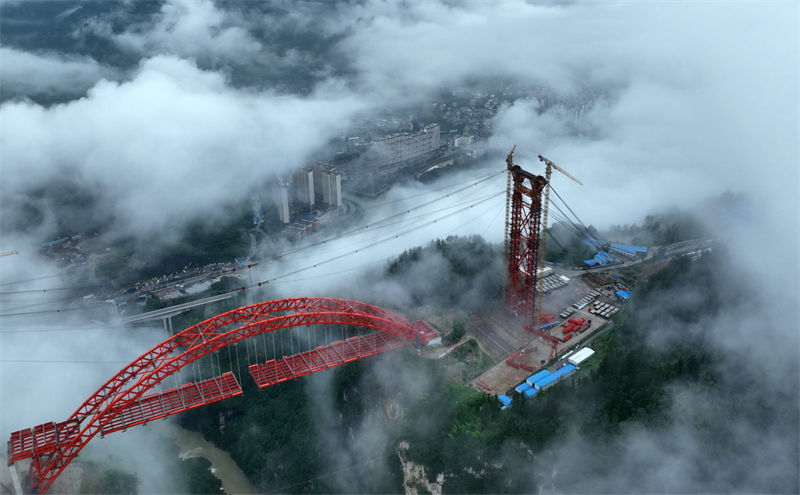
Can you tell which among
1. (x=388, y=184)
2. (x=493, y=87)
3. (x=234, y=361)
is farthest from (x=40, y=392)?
(x=493, y=87)

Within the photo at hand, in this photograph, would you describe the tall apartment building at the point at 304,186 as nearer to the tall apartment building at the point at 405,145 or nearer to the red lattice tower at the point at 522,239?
the tall apartment building at the point at 405,145

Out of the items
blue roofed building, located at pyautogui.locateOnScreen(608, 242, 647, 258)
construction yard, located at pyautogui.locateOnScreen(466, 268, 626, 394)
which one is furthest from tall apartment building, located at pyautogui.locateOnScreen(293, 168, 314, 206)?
blue roofed building, located at pyautogui.locateOnScreen(608, 242, 647, 258)

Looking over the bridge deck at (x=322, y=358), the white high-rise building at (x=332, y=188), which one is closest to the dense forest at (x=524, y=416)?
the bridge deck at (x=322, y=358)

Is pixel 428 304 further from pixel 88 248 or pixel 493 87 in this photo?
pixel 493 87

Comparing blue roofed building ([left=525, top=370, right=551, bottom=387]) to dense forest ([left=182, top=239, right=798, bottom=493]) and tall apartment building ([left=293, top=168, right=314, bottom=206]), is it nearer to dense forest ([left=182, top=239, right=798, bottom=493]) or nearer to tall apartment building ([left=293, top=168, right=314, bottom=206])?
dense forest ([left=182, top=239, right=798, bottom=493])

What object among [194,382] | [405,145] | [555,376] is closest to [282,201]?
[405,145]

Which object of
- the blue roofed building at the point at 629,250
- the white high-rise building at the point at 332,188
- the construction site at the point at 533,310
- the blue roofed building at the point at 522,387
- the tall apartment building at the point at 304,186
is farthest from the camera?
the tall apartment building at the point at 304,186

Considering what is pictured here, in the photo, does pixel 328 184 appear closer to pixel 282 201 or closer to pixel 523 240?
pixel 282 201
